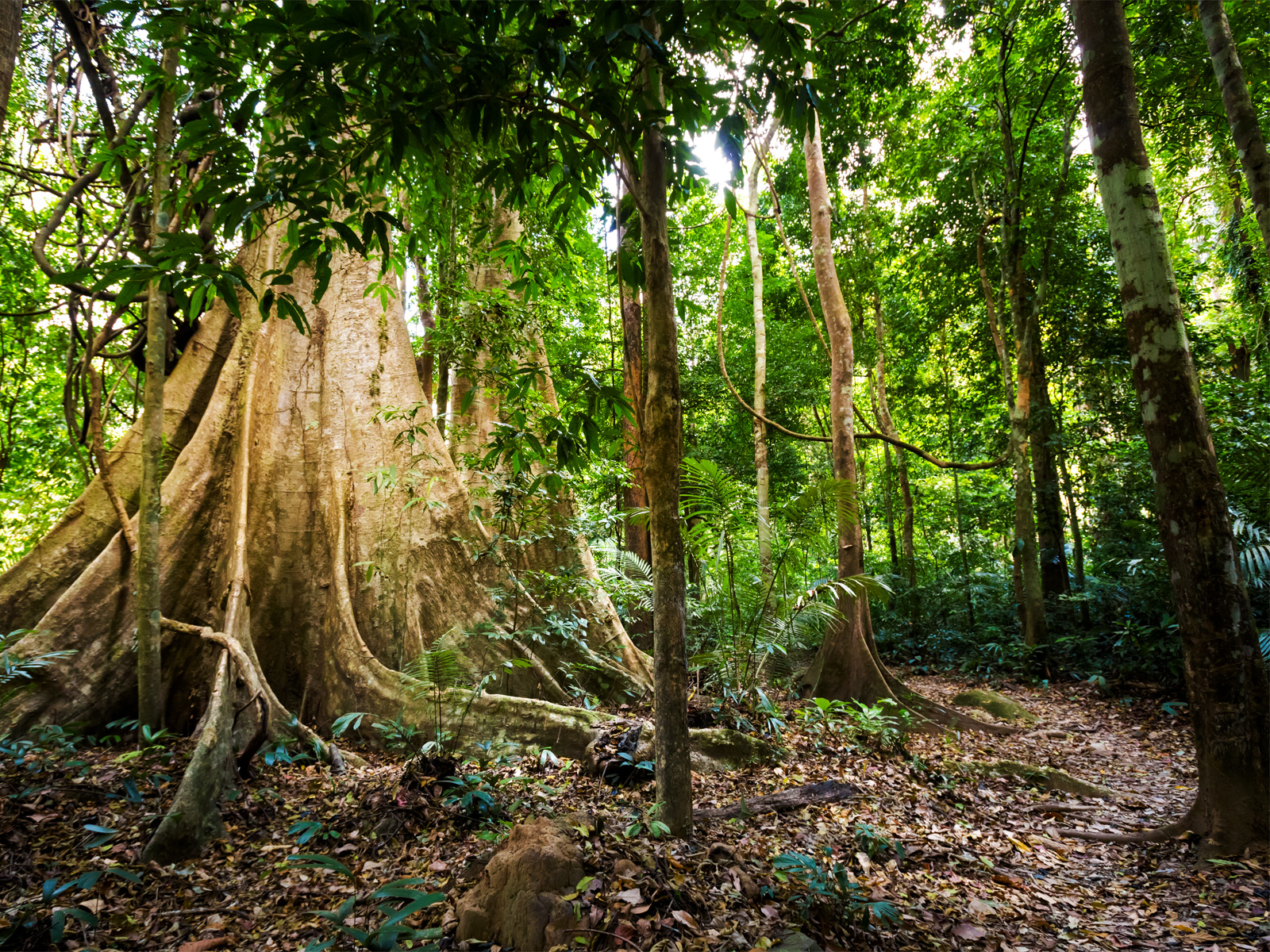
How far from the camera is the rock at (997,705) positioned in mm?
7562

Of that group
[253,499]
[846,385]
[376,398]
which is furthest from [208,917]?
[846,385]

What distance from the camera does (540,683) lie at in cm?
538

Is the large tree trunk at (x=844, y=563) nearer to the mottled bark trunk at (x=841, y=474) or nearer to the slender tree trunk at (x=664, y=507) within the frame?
the mottled bark trunk at (x=841, y=474)

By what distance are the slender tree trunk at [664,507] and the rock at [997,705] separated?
6.51 m

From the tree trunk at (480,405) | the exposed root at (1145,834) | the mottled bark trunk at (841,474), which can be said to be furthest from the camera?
the mottled bark trunk at (841,474)

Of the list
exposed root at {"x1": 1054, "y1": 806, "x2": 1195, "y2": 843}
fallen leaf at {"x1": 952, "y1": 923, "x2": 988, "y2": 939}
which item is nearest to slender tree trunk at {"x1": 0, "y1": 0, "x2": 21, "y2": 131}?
fallen leaf at {"x1": 952, "y1": 923, "x2": 988, "y2": 939}

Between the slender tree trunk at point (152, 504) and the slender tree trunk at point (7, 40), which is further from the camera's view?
the slender tree trunk at point (152, 504)

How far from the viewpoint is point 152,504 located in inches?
151

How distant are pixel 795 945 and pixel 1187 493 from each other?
324cm

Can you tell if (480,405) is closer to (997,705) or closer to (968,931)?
(968,931)

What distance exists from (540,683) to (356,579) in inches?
74.0

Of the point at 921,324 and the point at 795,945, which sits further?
the point at 921,324

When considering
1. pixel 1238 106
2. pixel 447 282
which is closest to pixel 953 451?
pixel 1238 106

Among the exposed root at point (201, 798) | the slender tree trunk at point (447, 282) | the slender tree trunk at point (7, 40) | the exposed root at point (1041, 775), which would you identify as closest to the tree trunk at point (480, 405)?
the slender tree trunk at point (447, 282)
